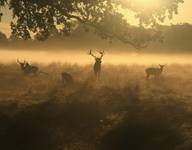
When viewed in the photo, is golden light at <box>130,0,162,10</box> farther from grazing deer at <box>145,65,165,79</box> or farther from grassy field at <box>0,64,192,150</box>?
grazing deer at <box>145,65,165,79</box>

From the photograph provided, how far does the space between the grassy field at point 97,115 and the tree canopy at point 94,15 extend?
11.1 ft

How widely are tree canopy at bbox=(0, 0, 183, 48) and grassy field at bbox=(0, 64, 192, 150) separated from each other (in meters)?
3.39

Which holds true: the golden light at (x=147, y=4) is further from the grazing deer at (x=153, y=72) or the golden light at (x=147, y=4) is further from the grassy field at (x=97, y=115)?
the grazing deer at (x=153, y=72)

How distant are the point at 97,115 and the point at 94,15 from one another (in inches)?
371

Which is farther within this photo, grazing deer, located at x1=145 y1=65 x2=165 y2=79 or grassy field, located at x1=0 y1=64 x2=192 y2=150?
grazing deer, located at x1=145 y1=65 x2=165 y2=79

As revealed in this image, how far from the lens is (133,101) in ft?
86.3

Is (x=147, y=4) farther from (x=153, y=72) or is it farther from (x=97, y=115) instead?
(x=97, y=115)

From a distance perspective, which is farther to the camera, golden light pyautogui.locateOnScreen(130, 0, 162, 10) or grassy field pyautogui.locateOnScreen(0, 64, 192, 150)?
golden light pyautogui.locateOnScreen(130, 0, 162, 10)

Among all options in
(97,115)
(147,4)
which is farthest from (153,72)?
(97,115)

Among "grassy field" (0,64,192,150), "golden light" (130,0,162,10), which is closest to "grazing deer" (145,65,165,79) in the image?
"grassy field" (0,64,192,150)

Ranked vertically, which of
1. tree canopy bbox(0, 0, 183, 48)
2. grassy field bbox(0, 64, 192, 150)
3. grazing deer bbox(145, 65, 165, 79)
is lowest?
grassy field bbox(0, 64, 192, 150)

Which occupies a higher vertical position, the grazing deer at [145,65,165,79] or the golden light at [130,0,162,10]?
the golden light at [130,0,162,10]

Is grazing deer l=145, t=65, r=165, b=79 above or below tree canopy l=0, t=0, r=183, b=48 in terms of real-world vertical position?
below

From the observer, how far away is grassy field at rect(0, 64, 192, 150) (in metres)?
20.4
